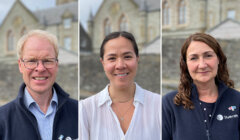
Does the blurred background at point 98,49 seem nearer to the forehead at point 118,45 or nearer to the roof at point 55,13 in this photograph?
the forehead at point 118,45

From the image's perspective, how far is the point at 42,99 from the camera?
1552 mm

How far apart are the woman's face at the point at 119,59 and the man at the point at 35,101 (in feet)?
1.10

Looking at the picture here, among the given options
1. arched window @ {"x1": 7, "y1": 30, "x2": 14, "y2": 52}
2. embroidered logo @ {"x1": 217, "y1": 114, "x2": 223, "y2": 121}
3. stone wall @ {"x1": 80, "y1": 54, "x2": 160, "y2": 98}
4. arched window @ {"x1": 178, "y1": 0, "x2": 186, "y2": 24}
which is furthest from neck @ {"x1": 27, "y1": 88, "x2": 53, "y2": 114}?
arched window @ {"x1": 7, "y1": 30, "x2": 14, "y2": 52}

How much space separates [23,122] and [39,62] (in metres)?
0.37

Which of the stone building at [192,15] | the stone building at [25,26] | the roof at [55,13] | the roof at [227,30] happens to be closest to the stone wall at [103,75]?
the stone building at [192,15]

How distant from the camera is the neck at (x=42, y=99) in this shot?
5.03 feet

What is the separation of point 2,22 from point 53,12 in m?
4.28

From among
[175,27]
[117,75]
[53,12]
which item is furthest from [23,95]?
[53,12]

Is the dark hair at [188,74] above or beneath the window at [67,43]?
beneath

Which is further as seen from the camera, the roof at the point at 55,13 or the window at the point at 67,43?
the window at the point at 67,43

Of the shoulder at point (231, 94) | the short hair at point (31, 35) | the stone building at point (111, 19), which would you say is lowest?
the shoulder at point (231, 94)

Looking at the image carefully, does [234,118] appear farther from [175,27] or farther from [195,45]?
[175,27]

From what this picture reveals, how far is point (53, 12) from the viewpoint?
866cm

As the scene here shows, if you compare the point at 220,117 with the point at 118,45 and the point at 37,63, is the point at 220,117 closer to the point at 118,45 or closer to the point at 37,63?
the point at 118,45
